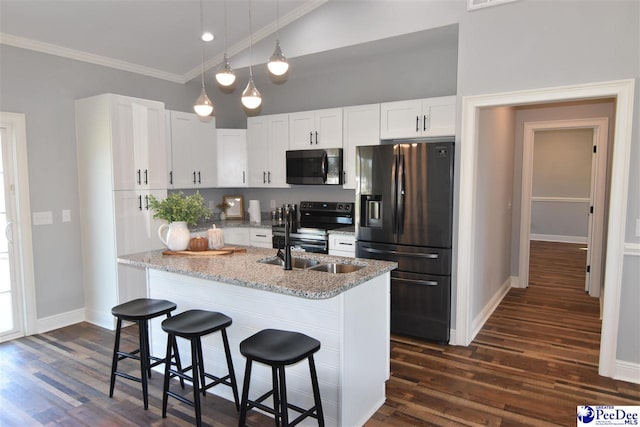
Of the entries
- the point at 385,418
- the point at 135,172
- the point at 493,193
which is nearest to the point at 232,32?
the point at 135,172

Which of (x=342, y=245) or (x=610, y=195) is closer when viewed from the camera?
(x=610, y=195)

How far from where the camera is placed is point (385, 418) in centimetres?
261

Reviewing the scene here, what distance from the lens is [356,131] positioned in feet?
15.0

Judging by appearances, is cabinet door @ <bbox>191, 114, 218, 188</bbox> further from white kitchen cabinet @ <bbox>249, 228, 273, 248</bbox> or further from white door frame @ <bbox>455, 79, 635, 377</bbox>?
white door frame @ <bbox>455, 79, 635, 377</bbox>

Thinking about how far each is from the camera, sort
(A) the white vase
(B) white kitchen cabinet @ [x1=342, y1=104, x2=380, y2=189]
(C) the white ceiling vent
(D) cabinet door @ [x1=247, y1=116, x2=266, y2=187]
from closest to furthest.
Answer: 1. (A) the white vase
2. (C) the white ceiling vent
3. (B) white kitchen cabinet @ [x1=342, y1=104, x2=380, y2=189]
4. (D) cabinet door @ [x1=247, y1=116, x2=266, y2=187]

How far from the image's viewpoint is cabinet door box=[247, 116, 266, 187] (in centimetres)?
532

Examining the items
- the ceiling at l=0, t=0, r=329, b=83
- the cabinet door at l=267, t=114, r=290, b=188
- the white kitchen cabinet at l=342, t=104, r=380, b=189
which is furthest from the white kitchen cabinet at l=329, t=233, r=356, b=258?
the ceiling at l=0, t=0, r=329, b=83

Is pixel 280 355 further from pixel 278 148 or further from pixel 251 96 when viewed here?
pixel 278 148

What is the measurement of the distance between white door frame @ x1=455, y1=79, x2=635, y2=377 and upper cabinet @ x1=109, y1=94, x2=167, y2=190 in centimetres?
314

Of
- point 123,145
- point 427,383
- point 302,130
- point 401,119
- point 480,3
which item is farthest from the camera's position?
point 302,130

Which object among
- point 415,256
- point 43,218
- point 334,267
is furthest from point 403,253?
point 43,218

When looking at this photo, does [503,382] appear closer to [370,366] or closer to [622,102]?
[370,366]

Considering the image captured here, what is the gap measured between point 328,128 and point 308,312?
2842 mm

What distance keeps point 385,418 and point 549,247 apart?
302 inches
